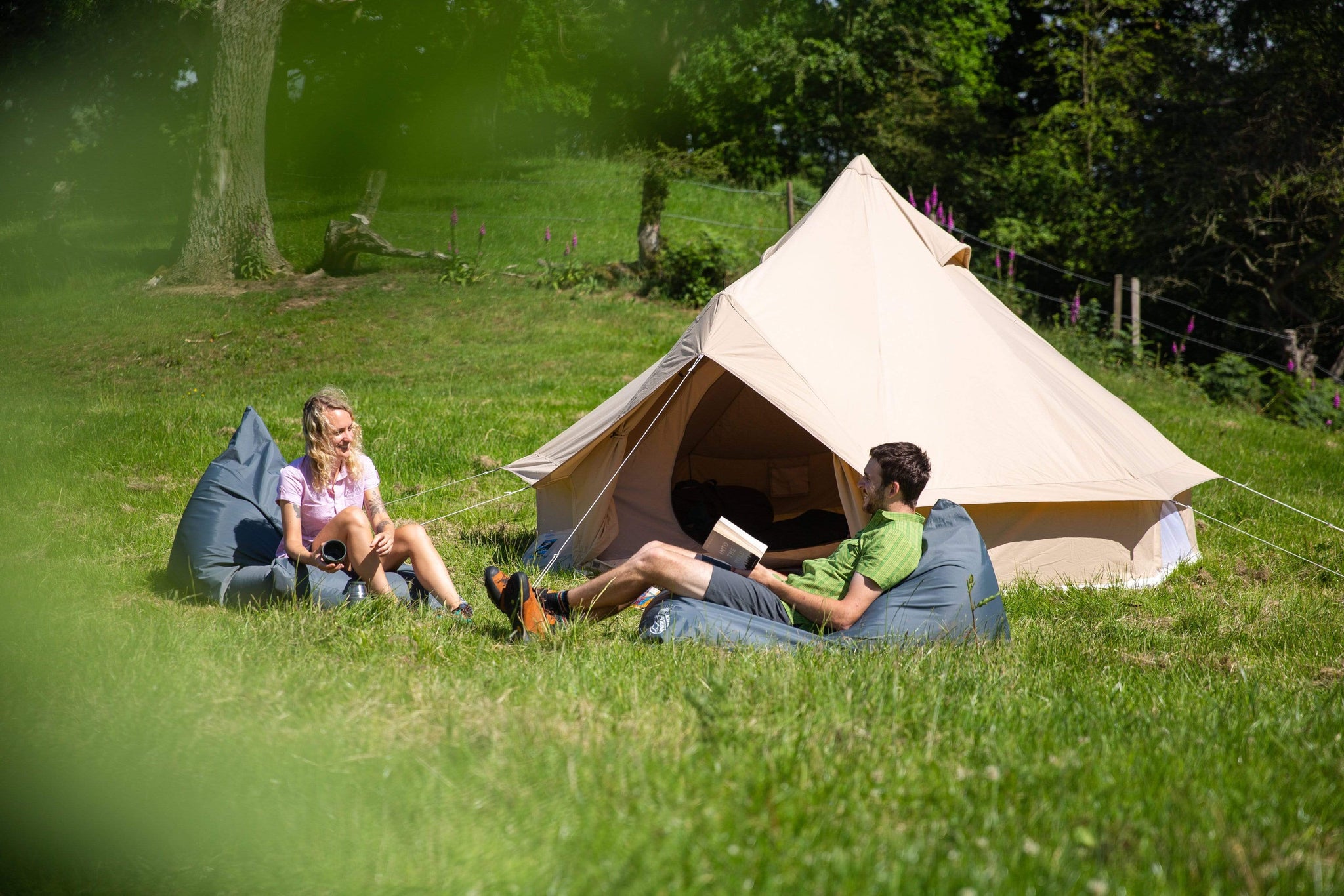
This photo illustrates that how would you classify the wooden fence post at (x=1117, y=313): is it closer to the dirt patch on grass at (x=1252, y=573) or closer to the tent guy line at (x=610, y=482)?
the dirt patch on grass at (x=1252, y=573)

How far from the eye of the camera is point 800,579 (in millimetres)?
4426

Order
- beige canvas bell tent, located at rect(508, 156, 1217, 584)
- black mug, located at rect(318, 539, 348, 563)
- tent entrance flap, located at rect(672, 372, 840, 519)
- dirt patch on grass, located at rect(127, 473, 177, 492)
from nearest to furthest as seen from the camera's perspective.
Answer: black mug, located at rect(318, 539, 348, 563)
beige canvas bell tent, located at rect(508, 156, 1217, 584)
dirt patch on grass, located at rect(127, 473, 177, 492)
tent entrance flap, located at rect(672, 372, 840, 519)

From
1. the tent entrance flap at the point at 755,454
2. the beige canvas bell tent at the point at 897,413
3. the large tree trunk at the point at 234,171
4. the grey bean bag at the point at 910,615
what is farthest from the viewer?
the large tree trunk at the point at 234,171

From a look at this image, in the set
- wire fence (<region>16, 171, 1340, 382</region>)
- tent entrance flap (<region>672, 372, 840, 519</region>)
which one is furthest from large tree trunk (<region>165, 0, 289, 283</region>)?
tent entrance flap (<region>672, 372, 840, 519</region>)

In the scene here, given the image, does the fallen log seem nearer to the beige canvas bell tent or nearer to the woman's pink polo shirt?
the beige canvas bell tent

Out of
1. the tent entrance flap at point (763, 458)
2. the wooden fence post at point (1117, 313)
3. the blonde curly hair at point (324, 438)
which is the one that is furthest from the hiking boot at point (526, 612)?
the wooden fence post at point (1117, 313)

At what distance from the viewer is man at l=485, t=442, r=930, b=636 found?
4.18 meters

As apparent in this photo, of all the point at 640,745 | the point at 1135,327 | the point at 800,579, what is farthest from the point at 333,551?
the point at 1135,327

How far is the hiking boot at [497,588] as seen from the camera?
420cm

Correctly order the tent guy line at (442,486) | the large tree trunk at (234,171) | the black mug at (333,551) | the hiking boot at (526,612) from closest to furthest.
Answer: the hiking boot at (526,612) → the black mug at (333,551) → the tent guy line at (442,486) → the large tree trunk at (234,171)

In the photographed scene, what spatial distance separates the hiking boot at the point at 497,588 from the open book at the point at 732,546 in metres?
0.86

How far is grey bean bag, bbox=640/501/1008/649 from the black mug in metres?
1.40

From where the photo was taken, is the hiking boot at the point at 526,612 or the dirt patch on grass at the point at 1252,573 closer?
the hiking boot at the point at 526,612

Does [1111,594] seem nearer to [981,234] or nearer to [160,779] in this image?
[160,779]
